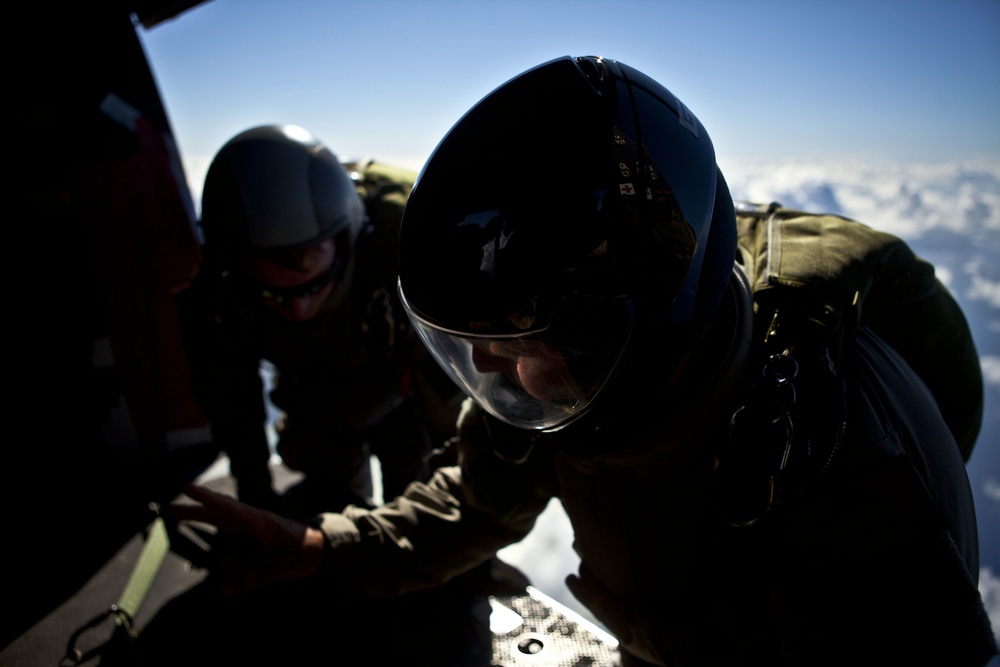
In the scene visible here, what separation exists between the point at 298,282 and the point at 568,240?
1.18m

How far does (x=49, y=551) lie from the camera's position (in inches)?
79.2

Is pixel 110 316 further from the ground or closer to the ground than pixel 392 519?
closer to the ground

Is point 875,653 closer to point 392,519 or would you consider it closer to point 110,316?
point 392,519

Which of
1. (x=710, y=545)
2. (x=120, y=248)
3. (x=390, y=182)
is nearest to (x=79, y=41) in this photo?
(x=120, y=248)

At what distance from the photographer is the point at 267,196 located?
5.40 feet

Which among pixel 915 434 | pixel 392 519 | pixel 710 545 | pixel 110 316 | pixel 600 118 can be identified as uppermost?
pixel 600 118

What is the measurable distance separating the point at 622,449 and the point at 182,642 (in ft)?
4.27

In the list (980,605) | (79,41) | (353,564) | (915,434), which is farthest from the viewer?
(79,41)

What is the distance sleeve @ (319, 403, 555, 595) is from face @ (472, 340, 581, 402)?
29 centimetres

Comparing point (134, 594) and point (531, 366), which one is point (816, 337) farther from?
point (134, 594)

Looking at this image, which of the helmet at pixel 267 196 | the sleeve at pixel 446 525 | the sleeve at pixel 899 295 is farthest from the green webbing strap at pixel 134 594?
the sleeve at pixel 899 295

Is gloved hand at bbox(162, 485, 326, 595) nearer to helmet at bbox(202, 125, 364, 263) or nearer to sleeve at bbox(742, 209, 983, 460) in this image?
helmet at bbox(202, 125, 364, 263)

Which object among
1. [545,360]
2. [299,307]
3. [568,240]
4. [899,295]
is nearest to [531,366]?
[545,360]

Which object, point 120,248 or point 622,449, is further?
point 120,248
